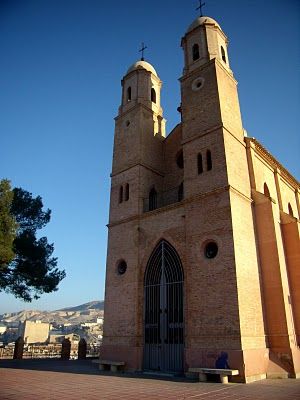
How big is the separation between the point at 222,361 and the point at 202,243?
4.53m

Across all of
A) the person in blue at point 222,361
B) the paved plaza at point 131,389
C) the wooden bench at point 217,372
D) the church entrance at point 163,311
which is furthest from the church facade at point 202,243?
the paved plaza at point 131,389

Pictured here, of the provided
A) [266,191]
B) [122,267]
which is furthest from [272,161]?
[122,267]

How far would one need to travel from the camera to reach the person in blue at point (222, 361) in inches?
454

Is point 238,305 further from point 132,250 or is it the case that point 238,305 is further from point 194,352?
point 132,250

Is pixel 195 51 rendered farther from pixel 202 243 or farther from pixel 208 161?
pixel 202 243

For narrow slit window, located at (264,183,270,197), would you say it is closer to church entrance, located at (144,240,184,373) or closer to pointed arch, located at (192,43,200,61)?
church entrance, located at (144,240,184,373)

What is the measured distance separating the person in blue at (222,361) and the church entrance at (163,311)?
7.00 feet

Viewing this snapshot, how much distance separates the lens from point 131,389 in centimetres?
938

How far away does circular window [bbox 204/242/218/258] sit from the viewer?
13731 millimetres

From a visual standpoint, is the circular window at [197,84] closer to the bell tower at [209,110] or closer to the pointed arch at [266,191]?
the bell tower at [209,110]

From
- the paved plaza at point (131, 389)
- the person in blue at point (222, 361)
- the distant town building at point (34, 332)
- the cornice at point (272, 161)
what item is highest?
the cornice at point (272, 161)

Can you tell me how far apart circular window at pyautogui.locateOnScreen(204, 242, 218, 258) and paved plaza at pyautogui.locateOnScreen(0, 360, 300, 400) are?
4.76 metres

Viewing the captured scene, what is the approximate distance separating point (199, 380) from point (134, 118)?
14.4 metres

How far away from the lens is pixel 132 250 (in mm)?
16844
